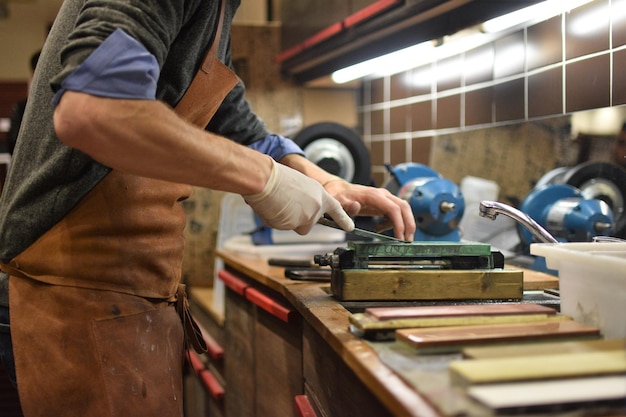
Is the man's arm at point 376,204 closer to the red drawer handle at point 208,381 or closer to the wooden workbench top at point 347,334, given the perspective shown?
the wooden workbench top at point 347,334

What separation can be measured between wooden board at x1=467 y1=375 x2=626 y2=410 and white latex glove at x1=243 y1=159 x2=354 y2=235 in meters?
0.51

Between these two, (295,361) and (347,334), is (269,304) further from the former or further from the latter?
(347,334)

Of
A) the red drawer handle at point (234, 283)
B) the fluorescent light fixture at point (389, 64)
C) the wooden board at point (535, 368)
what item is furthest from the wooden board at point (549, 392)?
the fluorescent light fixture at point (389, 64)

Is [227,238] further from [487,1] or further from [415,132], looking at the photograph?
[487,1]

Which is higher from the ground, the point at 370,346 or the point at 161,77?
→ the point at 161,77

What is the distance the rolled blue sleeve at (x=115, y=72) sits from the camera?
35.9 inches

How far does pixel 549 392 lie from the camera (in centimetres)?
71

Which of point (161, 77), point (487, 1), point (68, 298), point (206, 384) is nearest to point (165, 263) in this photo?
point (68, 298)

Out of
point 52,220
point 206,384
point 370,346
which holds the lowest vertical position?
point 206,384

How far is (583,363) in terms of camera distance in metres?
0.77

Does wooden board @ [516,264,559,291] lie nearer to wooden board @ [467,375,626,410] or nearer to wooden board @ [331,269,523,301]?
wooden board @ [331,269,523,301]

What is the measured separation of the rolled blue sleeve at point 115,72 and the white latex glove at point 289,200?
270mm

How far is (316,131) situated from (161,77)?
Answer: 1.35 m

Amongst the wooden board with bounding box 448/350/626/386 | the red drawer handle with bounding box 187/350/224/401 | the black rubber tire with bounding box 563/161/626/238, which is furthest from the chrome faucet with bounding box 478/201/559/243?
the red drawer handle with bounding box 187/350/224/401
